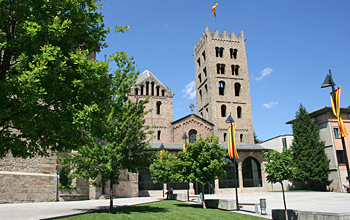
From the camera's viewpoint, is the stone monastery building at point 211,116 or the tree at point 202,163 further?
the stone monastery building at point 211,116

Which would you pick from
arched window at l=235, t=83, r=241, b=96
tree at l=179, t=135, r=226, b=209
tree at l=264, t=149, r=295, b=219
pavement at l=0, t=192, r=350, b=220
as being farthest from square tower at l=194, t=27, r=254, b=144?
tree at l=264, t=149, r=295, b=219

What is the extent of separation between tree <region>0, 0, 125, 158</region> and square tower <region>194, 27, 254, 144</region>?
1479 inches

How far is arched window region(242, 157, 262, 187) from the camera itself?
4084 cm

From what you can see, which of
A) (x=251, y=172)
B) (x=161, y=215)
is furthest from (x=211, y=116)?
(x=161, y=215)

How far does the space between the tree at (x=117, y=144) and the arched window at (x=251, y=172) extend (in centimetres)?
2945

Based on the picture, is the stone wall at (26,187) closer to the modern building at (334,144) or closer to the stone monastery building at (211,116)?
the stone monastery building at (211,116)

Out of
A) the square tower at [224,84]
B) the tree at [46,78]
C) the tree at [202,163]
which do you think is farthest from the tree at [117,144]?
the square tower at [224,84]

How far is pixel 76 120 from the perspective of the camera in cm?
797

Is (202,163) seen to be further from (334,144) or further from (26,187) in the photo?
(334,144)

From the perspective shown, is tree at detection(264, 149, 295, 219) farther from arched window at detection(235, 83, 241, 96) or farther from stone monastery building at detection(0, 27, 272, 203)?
arched window at detection(235, 83, 241, 96)

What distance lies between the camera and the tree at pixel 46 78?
752cm

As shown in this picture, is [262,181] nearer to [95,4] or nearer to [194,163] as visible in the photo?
[194,163]

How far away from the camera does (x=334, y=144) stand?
125 feet

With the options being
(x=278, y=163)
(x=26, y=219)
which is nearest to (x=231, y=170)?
(x=278, y=163)
